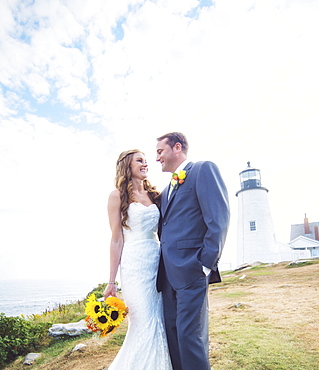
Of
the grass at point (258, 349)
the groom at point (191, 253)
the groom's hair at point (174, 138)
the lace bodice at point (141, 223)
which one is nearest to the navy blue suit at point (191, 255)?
the groom at point (191, 253)

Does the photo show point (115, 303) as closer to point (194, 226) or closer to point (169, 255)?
point (169, 255)

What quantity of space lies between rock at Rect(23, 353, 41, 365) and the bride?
3400 mm

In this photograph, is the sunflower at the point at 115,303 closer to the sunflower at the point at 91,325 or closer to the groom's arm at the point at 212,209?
the sunflower at the point at 91,325

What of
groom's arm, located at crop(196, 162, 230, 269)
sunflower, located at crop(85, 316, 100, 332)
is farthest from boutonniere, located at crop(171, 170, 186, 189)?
sunflower, located at crop(85, 316, 100, 332)

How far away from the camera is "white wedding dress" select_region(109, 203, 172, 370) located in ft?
10.8

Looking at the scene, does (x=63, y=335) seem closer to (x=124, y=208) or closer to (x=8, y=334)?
(x=8, y=334)

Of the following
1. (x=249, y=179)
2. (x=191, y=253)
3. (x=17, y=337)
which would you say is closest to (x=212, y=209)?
(x=191, y=253)

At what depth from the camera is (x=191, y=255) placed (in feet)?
10.2

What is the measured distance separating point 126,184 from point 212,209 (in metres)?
1.45

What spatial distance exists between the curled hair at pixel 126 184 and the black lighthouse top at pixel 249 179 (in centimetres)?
2502

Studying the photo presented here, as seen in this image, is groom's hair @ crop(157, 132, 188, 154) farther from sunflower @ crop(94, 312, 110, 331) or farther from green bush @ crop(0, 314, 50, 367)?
green bush @ crop(0, 314, 50, 367)

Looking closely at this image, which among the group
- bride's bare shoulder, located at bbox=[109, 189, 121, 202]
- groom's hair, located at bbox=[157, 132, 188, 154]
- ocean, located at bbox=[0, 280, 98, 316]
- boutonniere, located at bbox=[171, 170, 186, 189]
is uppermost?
groom's hair, located at bbox=[157, 132, 188, 154]

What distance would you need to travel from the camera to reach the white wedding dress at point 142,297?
10.8 feet

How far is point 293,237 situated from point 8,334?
35.1 metres
